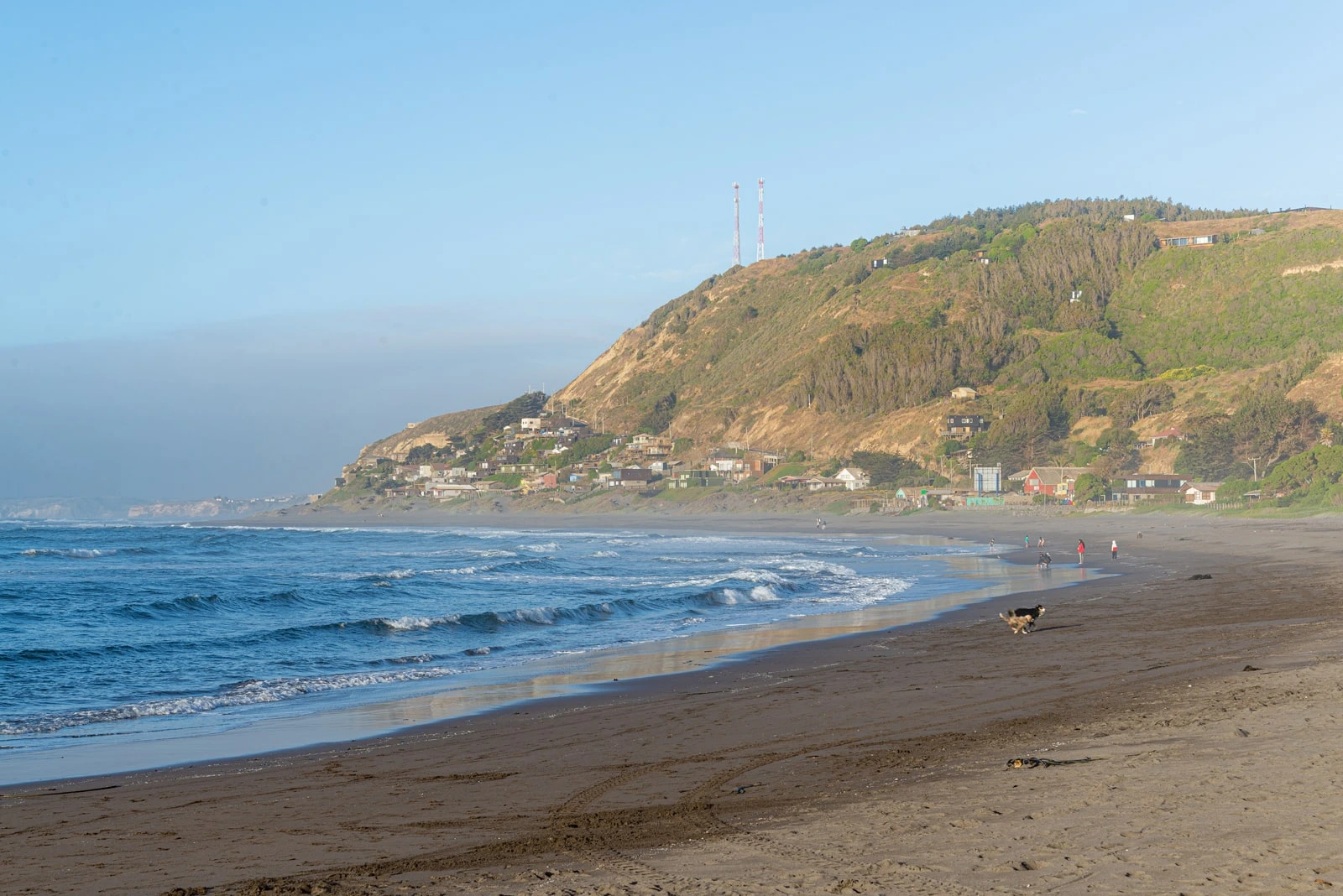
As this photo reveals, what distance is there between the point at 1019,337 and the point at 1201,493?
58710mm

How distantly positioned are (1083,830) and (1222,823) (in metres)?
0.83

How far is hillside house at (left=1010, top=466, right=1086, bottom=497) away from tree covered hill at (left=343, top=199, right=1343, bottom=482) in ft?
34.3

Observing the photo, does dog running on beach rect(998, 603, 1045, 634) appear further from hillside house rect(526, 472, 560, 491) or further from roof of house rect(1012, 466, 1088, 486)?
hillside house rect(526, 472, 560, 491)

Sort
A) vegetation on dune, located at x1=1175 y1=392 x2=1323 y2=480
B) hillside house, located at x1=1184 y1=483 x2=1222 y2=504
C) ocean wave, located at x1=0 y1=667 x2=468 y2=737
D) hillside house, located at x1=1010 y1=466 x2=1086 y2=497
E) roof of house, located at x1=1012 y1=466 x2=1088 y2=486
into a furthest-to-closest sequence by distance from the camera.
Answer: roof of house, located at x1=1012 y1=466 x2=1088 y2=486, hillside house, located at x1=1010 y1=466 x2=1086 y2=497, vegetation on dune, located at x1=1175 y1=392 x2=1323 y2=480, hillside house, located at x1=1184 y1=483 x2=1222 y2=504, ocean wave, located at x1=0 y1=667 x2=468 y2=737

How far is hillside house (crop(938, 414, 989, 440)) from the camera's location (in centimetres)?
11506

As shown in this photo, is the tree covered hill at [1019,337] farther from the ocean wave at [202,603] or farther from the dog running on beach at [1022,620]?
the dog running on beach at [1022,620]

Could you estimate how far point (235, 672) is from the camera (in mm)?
17891

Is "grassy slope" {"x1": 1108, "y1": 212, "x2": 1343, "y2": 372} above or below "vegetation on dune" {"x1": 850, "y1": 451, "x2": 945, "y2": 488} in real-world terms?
above

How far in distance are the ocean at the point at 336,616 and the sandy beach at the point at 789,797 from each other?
446 centimetres

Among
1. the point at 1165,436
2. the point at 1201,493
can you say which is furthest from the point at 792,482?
the point at 1201,493

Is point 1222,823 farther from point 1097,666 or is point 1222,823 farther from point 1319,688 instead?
point 1097,666

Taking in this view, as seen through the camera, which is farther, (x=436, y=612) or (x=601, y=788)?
(x=436, y=612)

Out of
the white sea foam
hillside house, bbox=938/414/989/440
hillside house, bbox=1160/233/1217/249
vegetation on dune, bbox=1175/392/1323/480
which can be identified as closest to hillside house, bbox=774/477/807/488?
hillside house, bbox=938/414/989/440

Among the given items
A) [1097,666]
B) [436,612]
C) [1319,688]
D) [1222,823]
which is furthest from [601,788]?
[436,612]
